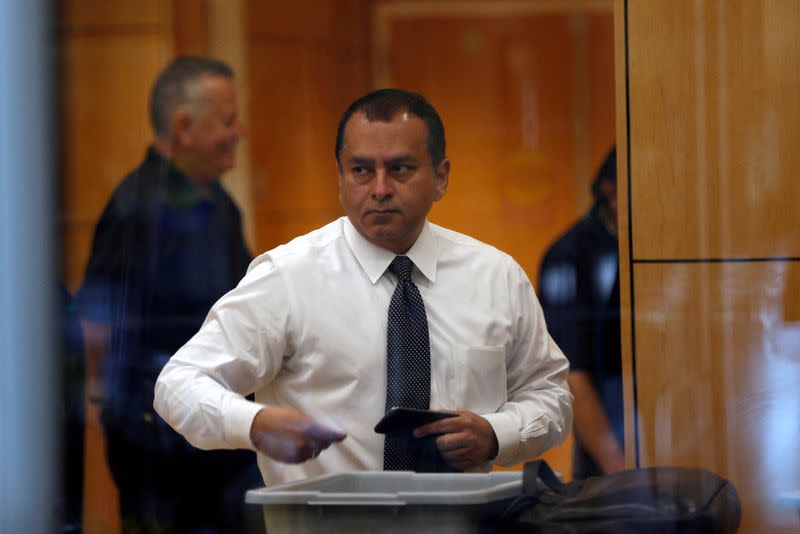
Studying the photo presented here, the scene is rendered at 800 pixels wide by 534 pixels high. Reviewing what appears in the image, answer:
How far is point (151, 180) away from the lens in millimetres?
2365

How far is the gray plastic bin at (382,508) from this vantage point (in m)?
1.62

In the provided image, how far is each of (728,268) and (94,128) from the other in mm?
1415

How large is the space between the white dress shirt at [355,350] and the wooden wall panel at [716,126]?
391 millimetres

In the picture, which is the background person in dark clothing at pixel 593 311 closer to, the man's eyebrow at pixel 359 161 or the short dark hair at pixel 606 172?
the short dark hair at pixel 606 172

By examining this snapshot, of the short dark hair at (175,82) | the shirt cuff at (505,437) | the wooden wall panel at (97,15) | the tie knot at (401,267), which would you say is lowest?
the shirt cuff at (505,437)

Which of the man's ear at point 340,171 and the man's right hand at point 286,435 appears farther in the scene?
the man's ear at point 340,171

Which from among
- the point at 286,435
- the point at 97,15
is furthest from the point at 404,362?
the point at 97,15

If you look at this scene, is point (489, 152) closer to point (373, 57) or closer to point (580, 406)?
point (373, 57)

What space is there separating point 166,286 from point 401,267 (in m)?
0.68

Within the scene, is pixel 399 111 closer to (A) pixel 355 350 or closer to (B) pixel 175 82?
(A) pixel 355 350

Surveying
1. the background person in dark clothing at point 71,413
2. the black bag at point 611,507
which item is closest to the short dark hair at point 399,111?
the black bag at point 611,507

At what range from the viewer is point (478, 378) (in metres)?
1.98

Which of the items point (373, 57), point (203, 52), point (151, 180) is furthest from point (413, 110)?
point (151, 180)

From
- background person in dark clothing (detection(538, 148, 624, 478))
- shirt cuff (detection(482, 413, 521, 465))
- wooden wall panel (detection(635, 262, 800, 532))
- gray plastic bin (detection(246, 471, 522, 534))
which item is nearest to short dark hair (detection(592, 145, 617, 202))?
background person in dark clothing (detection(538, 148, 624, 478))
